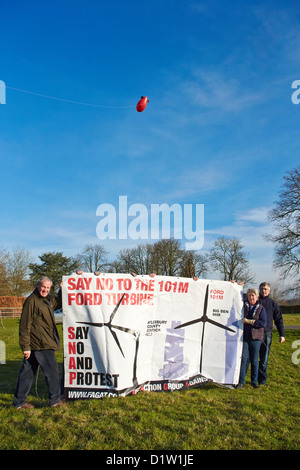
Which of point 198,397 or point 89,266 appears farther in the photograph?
point 89,266

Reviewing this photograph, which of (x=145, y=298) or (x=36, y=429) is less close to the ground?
(x=145, y=298)

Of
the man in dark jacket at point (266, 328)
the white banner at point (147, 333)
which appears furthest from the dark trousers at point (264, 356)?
the white banner at point (147, 333)

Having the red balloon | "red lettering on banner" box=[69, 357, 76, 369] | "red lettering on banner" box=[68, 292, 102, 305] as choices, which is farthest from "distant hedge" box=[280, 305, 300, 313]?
"red lettering on banner" box=[69, 357, 76, 369]

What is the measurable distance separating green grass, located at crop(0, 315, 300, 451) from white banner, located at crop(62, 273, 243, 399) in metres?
0.35

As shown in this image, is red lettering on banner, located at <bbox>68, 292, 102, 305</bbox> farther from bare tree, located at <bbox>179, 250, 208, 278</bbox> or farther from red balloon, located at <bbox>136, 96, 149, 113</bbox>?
bare tree, located at <bbox>179, 250, 208, 278</bbox>

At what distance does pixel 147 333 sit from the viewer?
21.5ft

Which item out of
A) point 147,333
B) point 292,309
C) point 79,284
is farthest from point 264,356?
point 292,309

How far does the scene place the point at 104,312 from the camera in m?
6.29

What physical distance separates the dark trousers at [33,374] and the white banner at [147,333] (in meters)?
0.41

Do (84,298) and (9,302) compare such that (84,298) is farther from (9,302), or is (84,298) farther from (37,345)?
(9,302)

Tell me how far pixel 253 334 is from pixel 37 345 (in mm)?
4322
